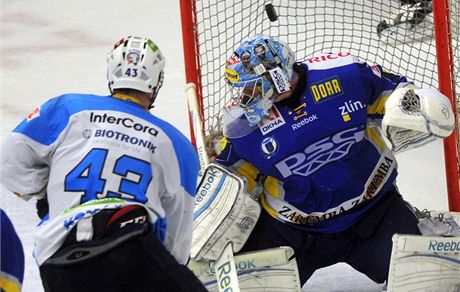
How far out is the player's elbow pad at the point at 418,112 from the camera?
3.48 metres

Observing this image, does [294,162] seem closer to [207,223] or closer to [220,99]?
[207,223]

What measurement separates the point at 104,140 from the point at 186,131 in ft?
7.71

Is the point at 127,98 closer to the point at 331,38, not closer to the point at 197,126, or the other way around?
the point at 197,126

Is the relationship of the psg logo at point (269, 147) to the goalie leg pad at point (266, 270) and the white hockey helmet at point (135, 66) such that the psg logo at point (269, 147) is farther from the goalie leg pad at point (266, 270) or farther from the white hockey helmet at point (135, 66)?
the white hockey helmet at point (135, 66)

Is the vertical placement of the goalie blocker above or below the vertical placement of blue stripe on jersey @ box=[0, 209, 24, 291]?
below

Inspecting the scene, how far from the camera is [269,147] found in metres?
3.73

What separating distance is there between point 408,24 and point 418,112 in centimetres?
212

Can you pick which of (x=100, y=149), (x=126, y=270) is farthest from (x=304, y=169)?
(x=126, y=270)

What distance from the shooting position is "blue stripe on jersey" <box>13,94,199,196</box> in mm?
2938

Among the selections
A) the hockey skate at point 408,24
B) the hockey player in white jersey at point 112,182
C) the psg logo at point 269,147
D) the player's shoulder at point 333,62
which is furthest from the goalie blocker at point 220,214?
the hockey skate at point 408,24

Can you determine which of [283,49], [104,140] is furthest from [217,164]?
[104,140]

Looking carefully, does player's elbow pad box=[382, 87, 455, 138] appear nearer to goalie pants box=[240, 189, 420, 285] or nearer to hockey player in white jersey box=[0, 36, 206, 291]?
goalie pants box=[240, 189, 420, 285]

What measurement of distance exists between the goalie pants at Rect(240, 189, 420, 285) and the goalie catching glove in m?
0.30

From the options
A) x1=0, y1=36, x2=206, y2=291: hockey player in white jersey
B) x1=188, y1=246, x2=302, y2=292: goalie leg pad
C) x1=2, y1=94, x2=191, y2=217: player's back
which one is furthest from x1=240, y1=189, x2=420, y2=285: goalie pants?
x1=2, y1=94, x2=191, y2=217: player's back
